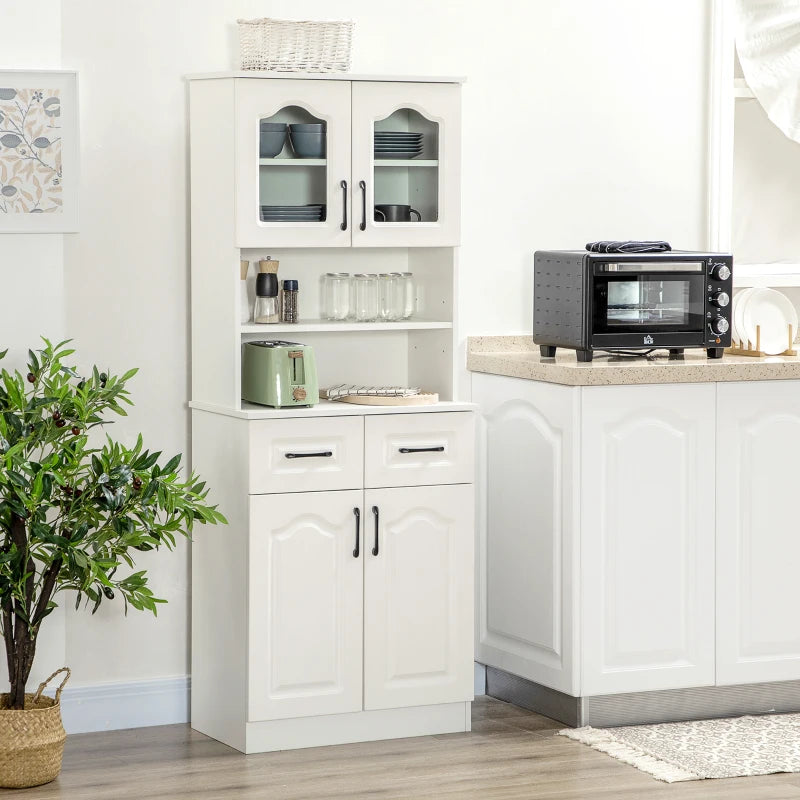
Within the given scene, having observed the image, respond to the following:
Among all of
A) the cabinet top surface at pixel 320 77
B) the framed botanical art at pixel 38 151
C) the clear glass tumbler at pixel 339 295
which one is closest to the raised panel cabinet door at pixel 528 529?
the clear glass tumbler at pixel 339 295

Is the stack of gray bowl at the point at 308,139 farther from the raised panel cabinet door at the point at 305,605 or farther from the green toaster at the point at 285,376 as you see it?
the raised panel cabinet door at the point at 305,605

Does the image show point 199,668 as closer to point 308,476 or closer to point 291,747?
point 291,747

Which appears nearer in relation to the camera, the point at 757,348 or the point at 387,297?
the point at 387,297

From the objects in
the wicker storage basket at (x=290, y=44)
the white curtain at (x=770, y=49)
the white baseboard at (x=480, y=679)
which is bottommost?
the white baseboard at (x=480, y=679)

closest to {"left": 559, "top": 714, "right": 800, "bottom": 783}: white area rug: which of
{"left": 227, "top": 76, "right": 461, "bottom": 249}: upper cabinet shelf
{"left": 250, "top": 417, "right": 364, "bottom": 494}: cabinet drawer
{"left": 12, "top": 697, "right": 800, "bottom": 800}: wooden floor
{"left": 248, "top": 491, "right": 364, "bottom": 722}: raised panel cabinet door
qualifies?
{"left": 12, "top": 697, "right": 800, "bottom": 800}: wooden floor

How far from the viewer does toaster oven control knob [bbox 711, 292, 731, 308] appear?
13.1 ft

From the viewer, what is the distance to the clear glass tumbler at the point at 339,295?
3.87 meters

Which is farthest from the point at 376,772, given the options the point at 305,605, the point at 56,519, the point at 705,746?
the point at 56,519

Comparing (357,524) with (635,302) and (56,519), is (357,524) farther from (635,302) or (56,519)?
(635,302)

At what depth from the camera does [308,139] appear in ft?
11.9

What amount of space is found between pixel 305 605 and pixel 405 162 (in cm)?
118

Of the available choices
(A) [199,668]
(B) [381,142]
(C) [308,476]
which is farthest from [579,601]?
(B) [381,142]

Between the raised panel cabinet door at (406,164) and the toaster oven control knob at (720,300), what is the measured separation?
755 millimetres

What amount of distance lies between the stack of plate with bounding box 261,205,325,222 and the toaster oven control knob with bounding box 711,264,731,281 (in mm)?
1125
